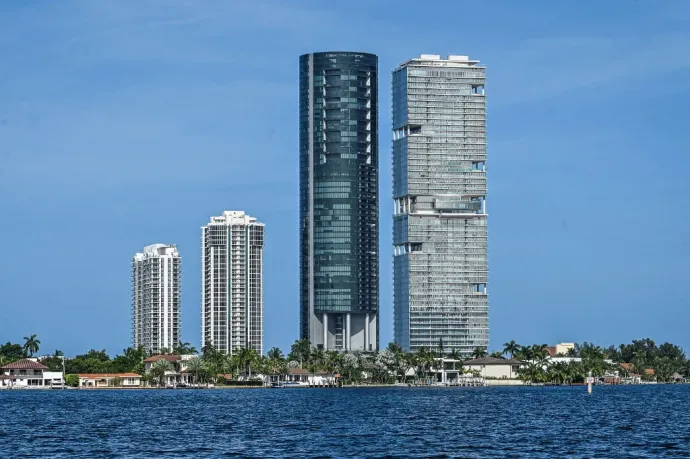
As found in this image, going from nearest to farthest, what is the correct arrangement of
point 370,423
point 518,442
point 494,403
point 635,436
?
point 518,442 < point 635,436 < point 370,423 < point 494,403

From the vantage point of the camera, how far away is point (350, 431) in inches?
4897

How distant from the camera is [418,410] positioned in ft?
563

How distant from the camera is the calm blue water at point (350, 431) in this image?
101000mm

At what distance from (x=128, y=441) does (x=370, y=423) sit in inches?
1314

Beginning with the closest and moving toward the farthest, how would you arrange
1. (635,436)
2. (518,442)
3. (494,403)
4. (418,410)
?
(518,442) → (635,436) → (418,410) → (494,403)

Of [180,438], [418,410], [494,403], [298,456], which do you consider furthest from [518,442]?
[494,403]

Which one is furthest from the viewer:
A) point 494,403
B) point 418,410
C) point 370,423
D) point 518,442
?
point 494,403

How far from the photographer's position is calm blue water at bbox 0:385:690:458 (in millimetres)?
101000

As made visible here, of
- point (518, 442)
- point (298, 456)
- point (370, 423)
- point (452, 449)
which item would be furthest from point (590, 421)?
point (298, 456)

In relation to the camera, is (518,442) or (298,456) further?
(518,442)

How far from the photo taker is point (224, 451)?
3957 inches

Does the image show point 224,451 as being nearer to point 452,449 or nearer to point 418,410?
point 452,449

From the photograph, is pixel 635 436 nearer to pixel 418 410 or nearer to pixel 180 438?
pixel 180 438

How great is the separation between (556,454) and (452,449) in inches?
314
